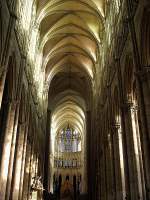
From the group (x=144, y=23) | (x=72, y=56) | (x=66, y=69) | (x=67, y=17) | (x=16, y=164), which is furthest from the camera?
(x=66, y=69)

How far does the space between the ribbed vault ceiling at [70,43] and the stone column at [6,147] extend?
41.0 feet

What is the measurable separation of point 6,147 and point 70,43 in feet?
67.8

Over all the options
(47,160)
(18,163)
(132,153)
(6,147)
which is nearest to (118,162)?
(132,153)

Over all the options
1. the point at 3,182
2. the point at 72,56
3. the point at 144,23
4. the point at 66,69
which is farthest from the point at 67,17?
the point at 3,182

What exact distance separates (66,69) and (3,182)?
26239 millimetres

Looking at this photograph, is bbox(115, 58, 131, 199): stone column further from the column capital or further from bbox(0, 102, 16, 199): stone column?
bbox(0, 102, 16, 199): stone column

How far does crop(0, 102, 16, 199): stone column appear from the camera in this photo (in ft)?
45.7

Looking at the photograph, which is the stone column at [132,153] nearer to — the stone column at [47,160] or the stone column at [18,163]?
the stone column at [18,163]

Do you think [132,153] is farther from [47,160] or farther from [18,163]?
[47,160]

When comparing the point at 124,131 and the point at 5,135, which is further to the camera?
the point at 124,131

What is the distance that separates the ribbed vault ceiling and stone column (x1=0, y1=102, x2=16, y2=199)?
12486 millimetres

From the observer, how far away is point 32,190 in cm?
2400

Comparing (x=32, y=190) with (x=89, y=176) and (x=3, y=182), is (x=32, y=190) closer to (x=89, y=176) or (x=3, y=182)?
(x=3, y=182)

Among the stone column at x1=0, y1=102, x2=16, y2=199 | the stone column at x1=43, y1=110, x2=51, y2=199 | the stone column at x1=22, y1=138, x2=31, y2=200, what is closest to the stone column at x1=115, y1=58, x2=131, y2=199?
the stone column at x1=0, y1=102, x2=16, y2=199
